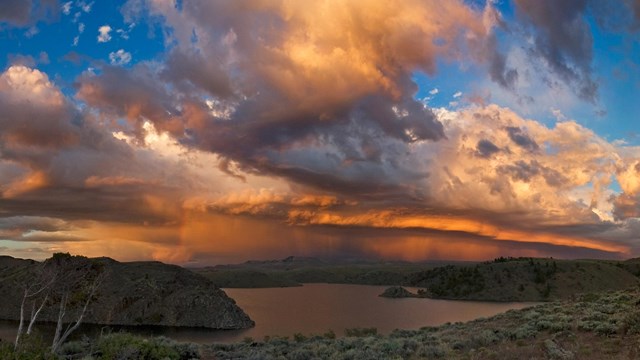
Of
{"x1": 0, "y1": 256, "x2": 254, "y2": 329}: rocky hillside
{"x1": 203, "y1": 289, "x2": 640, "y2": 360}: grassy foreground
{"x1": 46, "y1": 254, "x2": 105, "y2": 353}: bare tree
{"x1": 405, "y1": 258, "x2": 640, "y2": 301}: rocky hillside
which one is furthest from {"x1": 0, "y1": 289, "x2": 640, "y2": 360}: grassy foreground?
{"x1": 405, "y1": 258, "x2": 640, "y2": 301}: rocky hillside

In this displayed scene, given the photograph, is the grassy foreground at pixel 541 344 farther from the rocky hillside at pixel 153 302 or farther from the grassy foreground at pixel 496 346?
the rocky hillside at pixel 153 302

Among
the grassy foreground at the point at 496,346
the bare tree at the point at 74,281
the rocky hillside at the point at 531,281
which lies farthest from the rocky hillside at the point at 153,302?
Answer: the rocky hillside at the point at 531,281

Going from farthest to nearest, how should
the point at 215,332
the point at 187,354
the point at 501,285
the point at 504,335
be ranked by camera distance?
1. the point at 501,285
2. the point at 215,332
3. the point at 187,354
4. the point at 504,335

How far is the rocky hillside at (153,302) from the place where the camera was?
329 feet

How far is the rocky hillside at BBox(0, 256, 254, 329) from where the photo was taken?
100188mm

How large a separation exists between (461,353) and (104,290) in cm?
10069

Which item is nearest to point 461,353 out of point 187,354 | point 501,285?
point 187,354

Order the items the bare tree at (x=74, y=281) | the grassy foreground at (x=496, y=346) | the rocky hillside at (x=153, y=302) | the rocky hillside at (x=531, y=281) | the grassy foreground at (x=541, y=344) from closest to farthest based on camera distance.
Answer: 1. the grassy foreground at (x=541, y=344)
2. the grassy foreground at (x=496, y=346)
3. the bare tree at (x=74, y=281)
4. the rocky hillside at (x=153, y=302)
5. the rocky hillside at (x=531, y=281)

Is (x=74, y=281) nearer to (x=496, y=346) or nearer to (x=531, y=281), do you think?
(x=496, y=346)

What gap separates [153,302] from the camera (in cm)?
10462

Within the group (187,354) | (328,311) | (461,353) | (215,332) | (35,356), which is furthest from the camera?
(328,311)

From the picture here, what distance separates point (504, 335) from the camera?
31406 mm

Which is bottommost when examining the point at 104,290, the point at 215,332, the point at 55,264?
the point at 215,332

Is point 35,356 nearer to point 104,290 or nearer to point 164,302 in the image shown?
point 164,302
